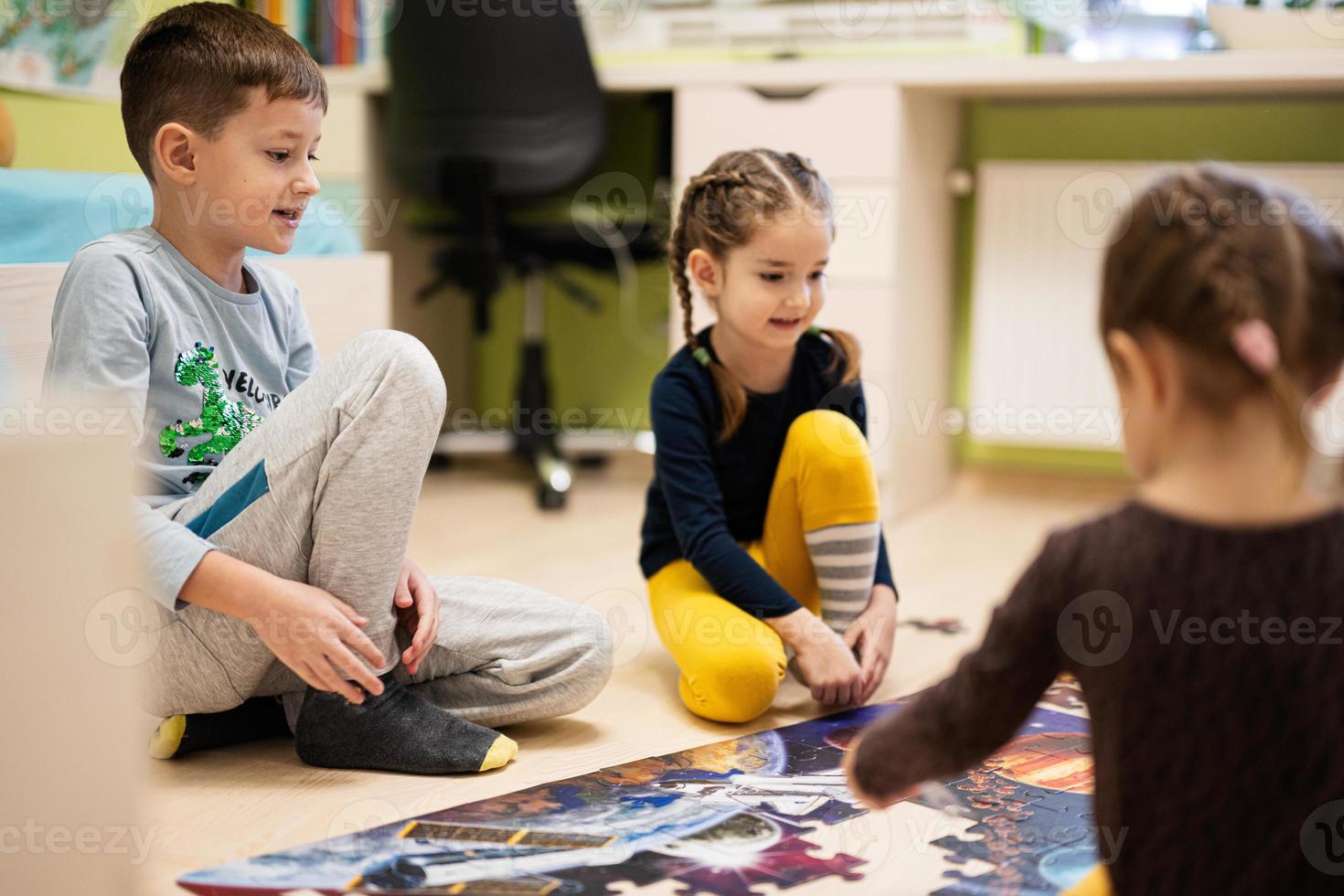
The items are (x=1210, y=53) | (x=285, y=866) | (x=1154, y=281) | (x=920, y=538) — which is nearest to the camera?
(x=1154, y=281)

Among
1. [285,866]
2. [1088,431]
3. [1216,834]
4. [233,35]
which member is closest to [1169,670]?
[1216,834]

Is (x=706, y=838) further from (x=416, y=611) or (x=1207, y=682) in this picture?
(x=1207, y=682)

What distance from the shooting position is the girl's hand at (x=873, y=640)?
1.36m

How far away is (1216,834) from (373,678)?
66 centimetres

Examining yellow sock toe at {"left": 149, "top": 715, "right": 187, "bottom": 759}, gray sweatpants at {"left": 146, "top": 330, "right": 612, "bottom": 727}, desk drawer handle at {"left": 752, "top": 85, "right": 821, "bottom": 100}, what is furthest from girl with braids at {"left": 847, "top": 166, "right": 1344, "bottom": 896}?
desk drawer handle at {"left": 752, "top": 85, "right": 821, "bottom": 100}

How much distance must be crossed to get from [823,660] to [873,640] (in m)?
0.08

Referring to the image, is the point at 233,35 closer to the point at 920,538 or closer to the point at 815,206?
the point at 815,206

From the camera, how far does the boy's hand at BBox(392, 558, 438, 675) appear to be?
117 centimetres

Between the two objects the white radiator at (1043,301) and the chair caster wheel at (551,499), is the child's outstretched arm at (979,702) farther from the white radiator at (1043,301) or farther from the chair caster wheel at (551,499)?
the white radiator at (1043,301)

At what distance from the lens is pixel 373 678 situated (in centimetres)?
109

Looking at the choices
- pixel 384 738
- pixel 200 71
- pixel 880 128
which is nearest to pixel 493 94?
pixel 880 128

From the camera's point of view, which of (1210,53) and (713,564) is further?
(1210,53)

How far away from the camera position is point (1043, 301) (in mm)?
2391

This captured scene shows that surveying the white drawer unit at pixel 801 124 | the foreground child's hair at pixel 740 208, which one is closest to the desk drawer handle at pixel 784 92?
the white drawer unit at pixel 801 124
